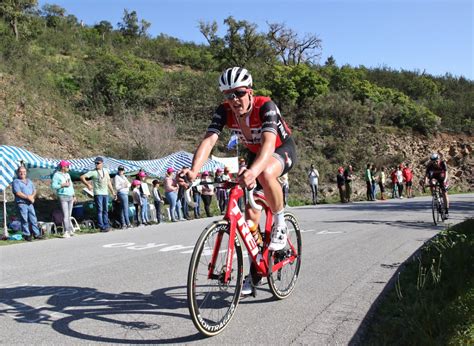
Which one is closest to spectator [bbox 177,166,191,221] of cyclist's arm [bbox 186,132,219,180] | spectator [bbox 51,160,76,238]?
spectator [bbox 51,160,76,238]

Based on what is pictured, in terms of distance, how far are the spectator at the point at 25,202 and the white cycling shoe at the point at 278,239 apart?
879 cm

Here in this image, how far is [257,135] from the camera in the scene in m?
5.01

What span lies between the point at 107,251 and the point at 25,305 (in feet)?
13.2

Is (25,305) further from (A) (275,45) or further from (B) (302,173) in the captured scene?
(A) (275,45)

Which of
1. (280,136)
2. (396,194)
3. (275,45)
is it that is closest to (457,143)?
(396,194)

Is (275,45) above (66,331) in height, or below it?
above

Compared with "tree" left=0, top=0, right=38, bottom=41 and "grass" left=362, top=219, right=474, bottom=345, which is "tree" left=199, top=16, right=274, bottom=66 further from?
"grass" left=362, top=219, right=474, bottom=345

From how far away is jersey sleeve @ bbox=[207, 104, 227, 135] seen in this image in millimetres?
4926

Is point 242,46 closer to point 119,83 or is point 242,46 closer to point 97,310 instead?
point 119,83

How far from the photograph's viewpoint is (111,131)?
32.7m

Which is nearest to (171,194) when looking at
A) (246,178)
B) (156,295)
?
(156,295)

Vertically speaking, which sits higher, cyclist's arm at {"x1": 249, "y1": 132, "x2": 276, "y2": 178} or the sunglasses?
the sunglasses

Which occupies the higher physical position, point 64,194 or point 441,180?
point 64,194

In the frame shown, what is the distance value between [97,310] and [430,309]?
3081 millimetres
